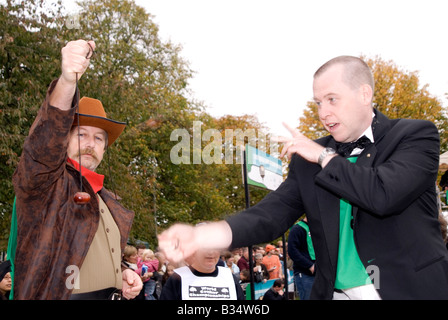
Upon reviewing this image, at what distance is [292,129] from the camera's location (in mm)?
2617

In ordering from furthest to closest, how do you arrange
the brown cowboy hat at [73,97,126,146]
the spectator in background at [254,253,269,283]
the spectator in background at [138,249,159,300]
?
the spectator in background at [254,253,269,283] → the spectator in background at [138,249,159,300] → the brown cowboy hat at [73,97,126,146]

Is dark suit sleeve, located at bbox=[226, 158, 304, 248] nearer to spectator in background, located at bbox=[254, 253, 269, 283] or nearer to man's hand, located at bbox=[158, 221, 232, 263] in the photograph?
man's hand, located at bbox=[158, 221, 232, 263]

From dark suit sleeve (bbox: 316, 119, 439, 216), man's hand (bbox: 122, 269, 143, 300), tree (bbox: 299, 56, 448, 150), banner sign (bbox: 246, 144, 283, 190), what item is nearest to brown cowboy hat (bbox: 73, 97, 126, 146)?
man's hand (bbox: 122, 269, 143, 300)

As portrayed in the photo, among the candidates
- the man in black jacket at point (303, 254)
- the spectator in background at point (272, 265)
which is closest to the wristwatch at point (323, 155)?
the man in black jacket at point (303, 254)

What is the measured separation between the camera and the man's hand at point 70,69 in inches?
117

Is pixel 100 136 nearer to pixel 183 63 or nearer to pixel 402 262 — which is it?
pixel 402 262

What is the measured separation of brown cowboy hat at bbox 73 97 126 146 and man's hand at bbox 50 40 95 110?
80cm

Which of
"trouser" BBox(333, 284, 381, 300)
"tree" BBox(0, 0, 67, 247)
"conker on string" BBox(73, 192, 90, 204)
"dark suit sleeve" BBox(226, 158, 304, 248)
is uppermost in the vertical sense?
"tree" BBox(0, 0, 67, 247)

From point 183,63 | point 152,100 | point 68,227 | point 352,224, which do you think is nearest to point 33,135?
point 68,227

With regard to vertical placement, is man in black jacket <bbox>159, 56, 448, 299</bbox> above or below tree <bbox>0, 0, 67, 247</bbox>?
below

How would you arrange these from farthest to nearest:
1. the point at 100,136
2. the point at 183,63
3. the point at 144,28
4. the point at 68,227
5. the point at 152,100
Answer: the point at 183,63
the point at 144,28
the point at 152,100
the point at 100,136
the point at 68,227

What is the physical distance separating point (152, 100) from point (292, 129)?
22781mm

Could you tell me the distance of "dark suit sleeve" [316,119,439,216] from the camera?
6.98 feet

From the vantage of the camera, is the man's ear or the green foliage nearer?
the man's ear
